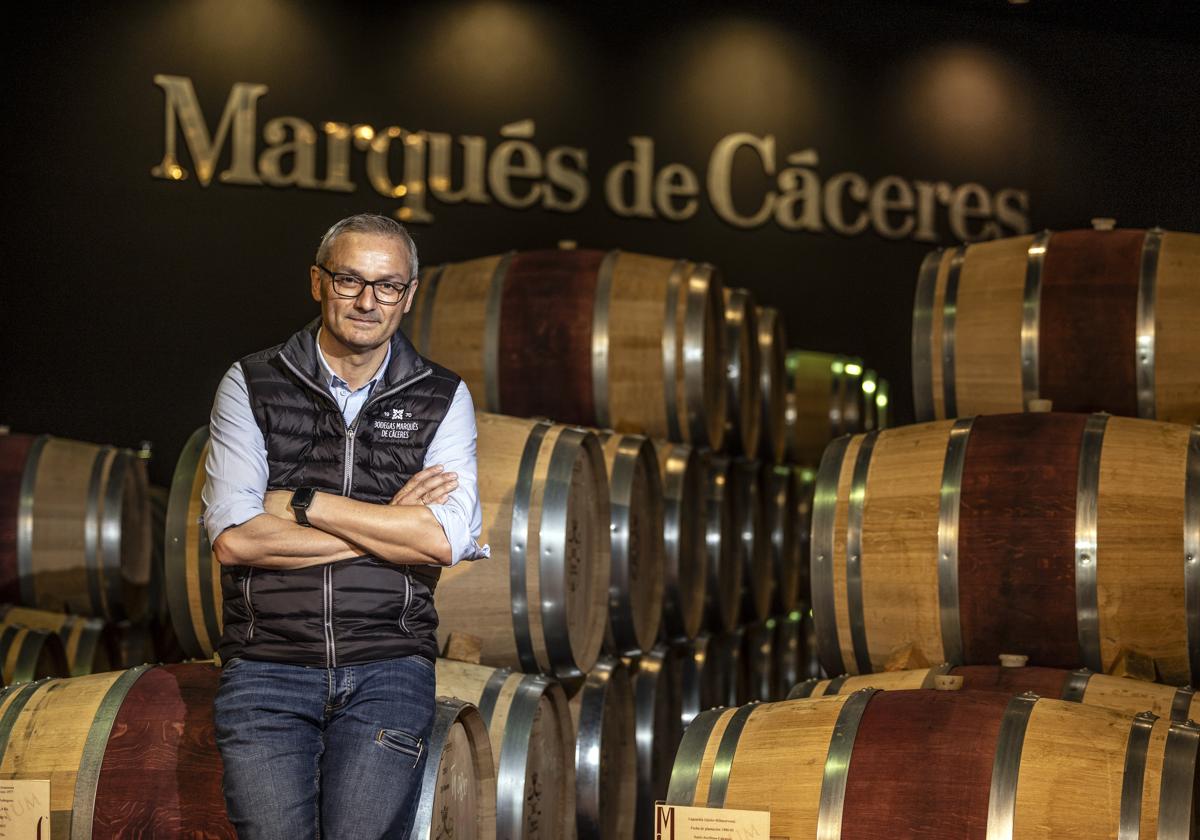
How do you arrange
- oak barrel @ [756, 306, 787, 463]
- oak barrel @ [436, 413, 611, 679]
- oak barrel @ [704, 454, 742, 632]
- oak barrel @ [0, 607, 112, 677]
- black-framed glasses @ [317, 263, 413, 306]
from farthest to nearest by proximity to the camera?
oak barrel @ [756, 306, 787, 463]
oak barrel @ [704, 454, 742, 632]
oak barrel @ [0, 607, 112, 677]
oak barrel @ [436, 413, 611, 679]
black-framed glasses @ [317, 263, 413, 306]

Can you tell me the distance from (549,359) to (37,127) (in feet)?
11.7

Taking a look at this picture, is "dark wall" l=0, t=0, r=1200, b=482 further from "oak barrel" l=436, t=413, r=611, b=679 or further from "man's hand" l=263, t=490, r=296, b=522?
"man's hand" l=263, t=490, r=296, b=522

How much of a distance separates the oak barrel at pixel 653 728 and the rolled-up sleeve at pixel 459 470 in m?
2.08

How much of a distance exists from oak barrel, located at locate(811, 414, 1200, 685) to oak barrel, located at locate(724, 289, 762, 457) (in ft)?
5.86

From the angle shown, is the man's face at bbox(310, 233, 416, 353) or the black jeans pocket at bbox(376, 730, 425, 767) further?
the man's face at bbox(310, 233, 416, 353)

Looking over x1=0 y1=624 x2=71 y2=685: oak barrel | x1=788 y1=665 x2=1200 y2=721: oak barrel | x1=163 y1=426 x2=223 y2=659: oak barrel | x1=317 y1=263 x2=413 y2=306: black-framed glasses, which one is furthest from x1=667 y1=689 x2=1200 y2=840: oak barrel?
x1=0 y1=624 x2=71 y2=685: oak barrel

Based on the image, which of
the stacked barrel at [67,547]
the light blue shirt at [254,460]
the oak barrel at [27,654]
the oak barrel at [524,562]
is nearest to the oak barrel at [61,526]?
the stacked barrel at [67,547]

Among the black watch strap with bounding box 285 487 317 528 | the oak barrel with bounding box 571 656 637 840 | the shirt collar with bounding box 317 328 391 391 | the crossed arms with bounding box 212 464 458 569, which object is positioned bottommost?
the oak barrel with bounding box 571 656 637 840

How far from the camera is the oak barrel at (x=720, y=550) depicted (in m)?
5.66

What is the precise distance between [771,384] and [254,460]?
403 cm

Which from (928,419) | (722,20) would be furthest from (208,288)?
(928,419)

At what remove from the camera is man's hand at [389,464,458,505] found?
2752 millimetres

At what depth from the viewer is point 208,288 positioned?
7.39 meters

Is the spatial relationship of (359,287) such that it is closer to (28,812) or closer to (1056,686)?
(28,812)
